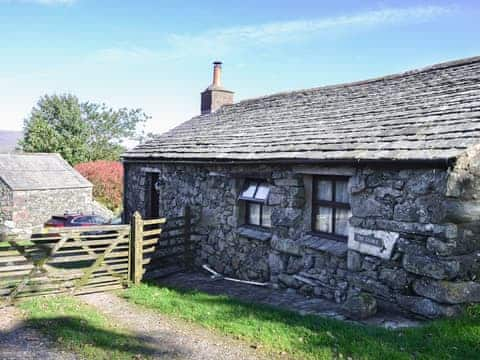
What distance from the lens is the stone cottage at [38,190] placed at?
Answer: 73.4ft

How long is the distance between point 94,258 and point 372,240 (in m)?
5.59

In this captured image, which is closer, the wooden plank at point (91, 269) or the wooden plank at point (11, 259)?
the wooden plank at point (11, 259)

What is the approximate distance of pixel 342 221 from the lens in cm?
750

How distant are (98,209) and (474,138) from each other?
24425mm

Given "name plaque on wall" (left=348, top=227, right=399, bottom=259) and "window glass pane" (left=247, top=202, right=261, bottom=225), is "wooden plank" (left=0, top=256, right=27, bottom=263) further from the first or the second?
"name plaque on wall" (left=348, top=227, right=399, bottom=259)

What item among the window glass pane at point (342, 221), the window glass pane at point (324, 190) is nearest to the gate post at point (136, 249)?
the window glass pane at point (324, 190)

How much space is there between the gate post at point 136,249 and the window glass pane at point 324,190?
158 inches

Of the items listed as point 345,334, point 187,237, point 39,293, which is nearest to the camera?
point 345,334

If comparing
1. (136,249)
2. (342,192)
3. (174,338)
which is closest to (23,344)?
(174,338)

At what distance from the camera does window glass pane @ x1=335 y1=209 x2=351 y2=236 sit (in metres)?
7.40

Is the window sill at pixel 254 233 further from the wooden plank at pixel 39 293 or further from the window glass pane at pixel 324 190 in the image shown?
the wooden plank at pixel 39 293

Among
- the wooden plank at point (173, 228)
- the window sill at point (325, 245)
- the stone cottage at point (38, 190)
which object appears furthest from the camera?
the stone cottage at point (38, 190)

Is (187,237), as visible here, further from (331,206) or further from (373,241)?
(373,241)

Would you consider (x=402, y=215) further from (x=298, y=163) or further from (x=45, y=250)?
(x=45, y=250)
